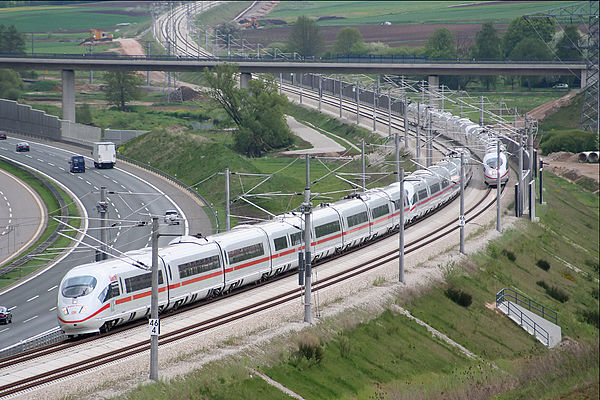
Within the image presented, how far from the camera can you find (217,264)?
46.9 metres

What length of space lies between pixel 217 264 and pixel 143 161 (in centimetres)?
6949

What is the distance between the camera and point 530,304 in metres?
58.7

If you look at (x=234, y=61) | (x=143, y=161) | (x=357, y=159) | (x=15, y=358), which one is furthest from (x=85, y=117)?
(x=15, y=358)

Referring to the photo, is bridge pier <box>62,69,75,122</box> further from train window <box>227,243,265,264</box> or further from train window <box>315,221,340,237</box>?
train window <box>227,243,265,264</box>

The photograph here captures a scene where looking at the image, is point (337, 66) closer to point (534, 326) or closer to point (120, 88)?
point (120, 88)

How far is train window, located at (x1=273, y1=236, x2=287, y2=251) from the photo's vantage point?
51.9 metres

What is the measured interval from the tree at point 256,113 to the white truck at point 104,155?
2596 centimetres

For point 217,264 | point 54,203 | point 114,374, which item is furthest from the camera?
point 54,203

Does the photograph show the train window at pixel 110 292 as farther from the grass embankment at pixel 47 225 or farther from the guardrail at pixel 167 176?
the guardrail at pixel 167 176

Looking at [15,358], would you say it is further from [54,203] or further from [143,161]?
[143,161]

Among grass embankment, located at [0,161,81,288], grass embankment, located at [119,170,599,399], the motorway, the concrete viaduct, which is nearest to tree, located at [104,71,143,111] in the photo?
the concrete viaduct

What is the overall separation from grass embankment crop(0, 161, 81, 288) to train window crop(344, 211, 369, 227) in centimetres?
1834

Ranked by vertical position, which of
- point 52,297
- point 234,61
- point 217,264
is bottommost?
point 52,297

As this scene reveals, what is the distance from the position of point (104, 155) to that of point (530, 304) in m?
60.8
